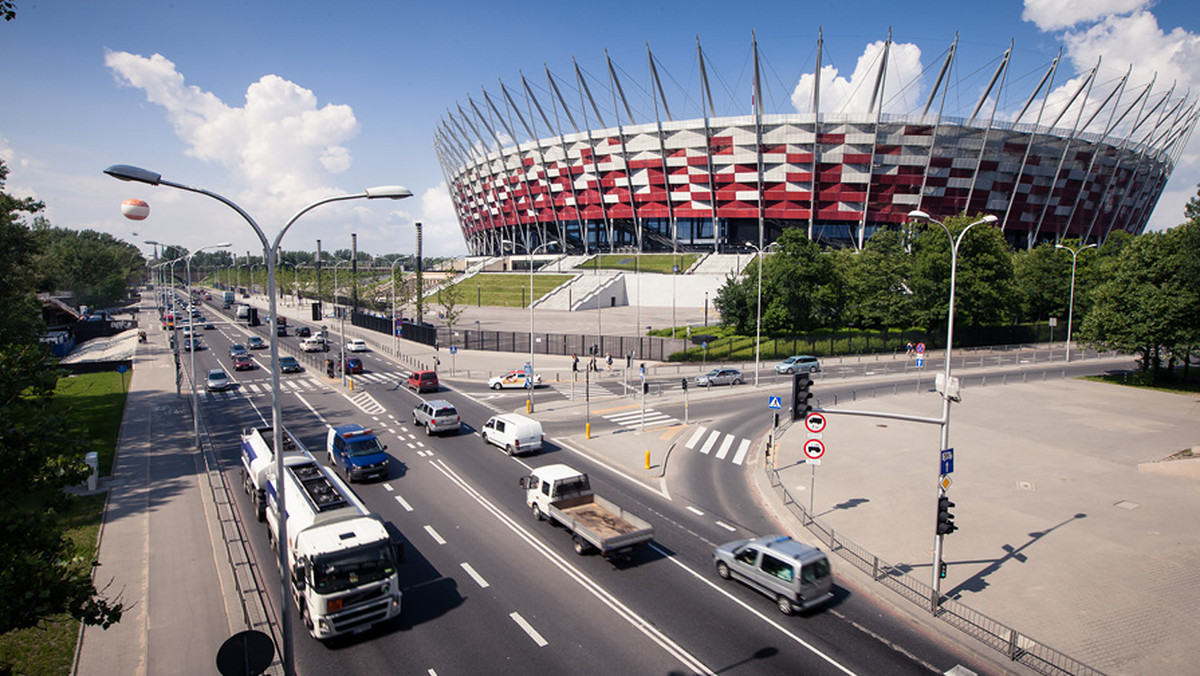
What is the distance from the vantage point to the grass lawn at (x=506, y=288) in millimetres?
97750

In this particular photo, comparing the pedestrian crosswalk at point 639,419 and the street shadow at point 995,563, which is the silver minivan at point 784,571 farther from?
the pedestrian crosswalk at point 639,419

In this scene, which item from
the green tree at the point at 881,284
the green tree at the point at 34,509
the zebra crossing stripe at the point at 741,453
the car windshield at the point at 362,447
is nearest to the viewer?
the green tree at the point at 34,509

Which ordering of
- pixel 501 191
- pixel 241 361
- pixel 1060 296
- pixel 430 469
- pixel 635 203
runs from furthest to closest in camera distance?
pixel 501 191 → pixel 635 203 → pixel 1060 296 → pixel 241 361 → pixel 430 469

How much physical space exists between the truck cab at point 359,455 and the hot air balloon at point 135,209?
45.9 feet

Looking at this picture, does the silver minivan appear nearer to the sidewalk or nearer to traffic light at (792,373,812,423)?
traffic light at (792,373,812,423)

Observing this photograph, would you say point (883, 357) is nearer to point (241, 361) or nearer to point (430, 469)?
point (430, 469)

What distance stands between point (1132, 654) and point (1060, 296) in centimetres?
7338

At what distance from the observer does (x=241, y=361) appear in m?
51.0

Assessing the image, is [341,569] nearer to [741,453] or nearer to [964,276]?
[741,453]

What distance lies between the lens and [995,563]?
54.7 feet

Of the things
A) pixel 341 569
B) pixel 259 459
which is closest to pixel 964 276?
pixel 259 459

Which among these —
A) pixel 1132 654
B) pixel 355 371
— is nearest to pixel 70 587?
pixel 1132 654

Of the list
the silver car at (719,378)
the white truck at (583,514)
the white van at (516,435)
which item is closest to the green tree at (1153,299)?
the silver car at (719,378)

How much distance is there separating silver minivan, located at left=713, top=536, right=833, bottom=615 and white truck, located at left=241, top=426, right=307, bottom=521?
14205mm
